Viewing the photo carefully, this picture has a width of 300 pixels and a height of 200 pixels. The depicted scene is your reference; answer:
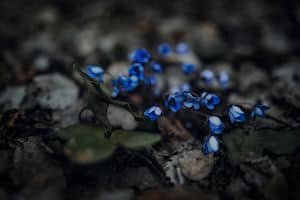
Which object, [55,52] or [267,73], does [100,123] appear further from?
[267,73]

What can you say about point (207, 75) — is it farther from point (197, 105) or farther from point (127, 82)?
point (127, 82)

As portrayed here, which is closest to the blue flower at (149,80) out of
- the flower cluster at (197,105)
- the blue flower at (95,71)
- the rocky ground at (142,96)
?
the flower cluster at (197,105)

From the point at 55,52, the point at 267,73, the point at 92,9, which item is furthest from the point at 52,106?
the point at 267,73

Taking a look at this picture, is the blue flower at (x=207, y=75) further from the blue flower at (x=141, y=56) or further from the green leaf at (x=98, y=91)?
the green leaf at (x=98, y=91)

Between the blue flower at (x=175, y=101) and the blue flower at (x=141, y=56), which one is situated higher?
the blue flower at (x=141, y=56)

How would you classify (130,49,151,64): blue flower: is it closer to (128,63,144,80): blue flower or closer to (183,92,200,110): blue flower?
(128,63,144,80): blue flower

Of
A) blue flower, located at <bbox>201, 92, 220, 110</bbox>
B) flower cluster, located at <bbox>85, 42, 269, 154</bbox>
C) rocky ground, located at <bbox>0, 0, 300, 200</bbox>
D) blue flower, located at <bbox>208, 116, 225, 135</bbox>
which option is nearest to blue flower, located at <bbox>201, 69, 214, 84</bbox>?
flower cluster, located at <bbox>85, 42, 269, 154</bbox>
